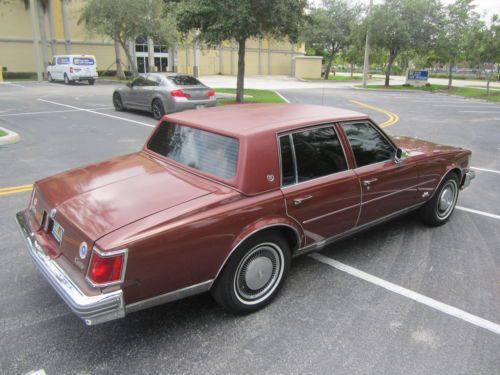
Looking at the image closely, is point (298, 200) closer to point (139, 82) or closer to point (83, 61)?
point (139, 82)

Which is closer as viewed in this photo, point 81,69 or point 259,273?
point 259,273

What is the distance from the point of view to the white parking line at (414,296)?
3.32 metres

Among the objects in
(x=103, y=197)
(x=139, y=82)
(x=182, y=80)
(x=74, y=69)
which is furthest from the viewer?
(x=74, y=69)

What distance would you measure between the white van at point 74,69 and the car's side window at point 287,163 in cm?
2971

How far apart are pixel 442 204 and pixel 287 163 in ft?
9.04

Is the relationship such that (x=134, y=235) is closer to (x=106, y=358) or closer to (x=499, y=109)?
(x=106, y=358)

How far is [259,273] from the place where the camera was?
11.1 ft

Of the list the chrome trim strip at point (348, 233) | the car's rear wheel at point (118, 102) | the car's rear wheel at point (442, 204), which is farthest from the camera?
the car's rear wheel at point (118, 102)

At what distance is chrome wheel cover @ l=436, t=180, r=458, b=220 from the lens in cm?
518

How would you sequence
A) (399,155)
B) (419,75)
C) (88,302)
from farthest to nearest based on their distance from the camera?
(419,75), (399,155), (88,302)

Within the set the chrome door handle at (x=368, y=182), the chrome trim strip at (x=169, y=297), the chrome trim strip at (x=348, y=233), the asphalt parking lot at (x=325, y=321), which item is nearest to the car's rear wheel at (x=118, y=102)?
the asphalt parking lot at (x=325, y=321)

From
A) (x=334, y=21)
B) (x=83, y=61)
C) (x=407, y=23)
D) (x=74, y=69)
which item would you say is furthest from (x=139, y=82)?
(x=334, y=21)

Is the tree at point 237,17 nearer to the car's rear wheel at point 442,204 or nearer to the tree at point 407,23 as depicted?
the car's rear wheel at point 442,204

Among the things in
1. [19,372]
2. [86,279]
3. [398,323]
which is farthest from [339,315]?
[19,372]
